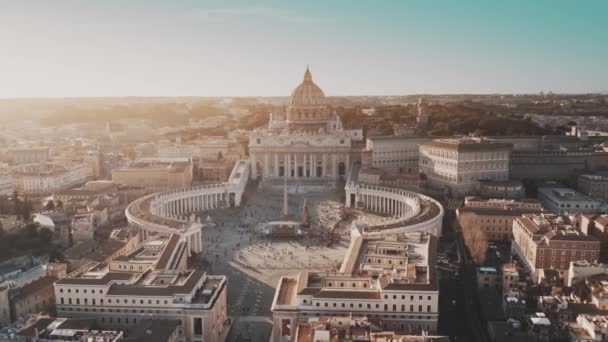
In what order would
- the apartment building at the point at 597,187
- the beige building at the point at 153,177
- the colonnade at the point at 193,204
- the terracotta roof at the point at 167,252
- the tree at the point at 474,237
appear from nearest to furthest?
the terracotta roof at the point at 167,252 < the tree at the point at 474,237 < the colonnade at the point at 193,204 < the apartment building at the point at 597,187 < the beige building at the point at 153,177

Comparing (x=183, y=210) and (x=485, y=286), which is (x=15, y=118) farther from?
(x=485, y=286)

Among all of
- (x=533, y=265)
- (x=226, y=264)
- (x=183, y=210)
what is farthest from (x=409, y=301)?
(x=183, y=210)

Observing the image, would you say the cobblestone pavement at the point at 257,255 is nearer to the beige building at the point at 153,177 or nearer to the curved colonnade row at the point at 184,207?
the curved colonnade row at the point at 184,207

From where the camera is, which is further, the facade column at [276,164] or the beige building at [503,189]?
the facade column at [276,164]

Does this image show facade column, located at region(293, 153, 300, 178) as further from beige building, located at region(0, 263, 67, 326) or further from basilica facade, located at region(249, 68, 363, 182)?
beige building, located at region(0, 263, 67, 326)

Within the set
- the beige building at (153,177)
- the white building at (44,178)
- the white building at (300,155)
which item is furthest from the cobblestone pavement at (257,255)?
the white building at (44,178)
